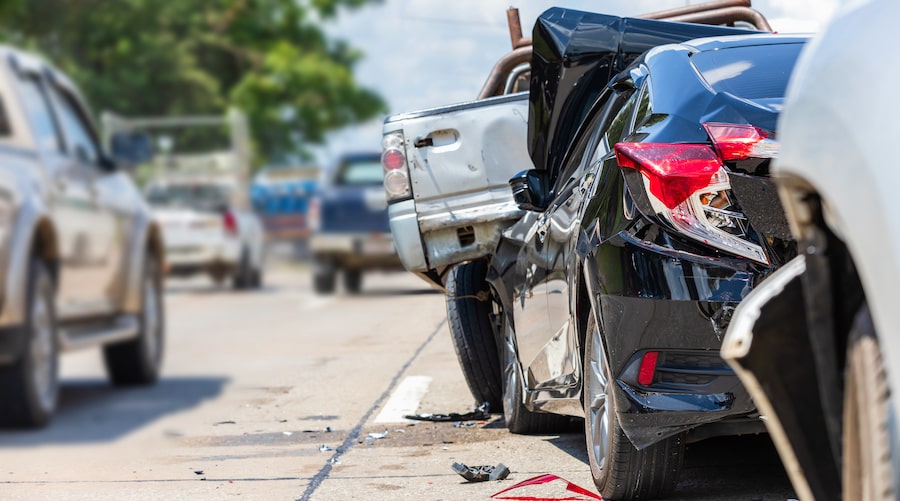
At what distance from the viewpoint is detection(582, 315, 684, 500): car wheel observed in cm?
489

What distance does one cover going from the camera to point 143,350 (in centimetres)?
1055

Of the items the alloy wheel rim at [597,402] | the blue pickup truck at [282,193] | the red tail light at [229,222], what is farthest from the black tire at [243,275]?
the blue pickup truck at [282,193]

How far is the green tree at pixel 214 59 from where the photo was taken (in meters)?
41.2

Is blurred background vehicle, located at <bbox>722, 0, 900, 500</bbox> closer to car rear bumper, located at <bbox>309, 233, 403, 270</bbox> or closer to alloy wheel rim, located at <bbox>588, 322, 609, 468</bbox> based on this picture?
alloy wheel rim, located at <bbox>588, 322, 609, 468</bbox>

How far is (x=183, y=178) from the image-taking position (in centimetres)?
2630

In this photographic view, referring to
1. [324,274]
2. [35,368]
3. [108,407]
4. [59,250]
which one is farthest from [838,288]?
[324,274]

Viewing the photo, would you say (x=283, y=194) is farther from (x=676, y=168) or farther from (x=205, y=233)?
(x=676, y=168)

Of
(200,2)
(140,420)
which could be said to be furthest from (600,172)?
(200,2)

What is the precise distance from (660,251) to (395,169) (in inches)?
137

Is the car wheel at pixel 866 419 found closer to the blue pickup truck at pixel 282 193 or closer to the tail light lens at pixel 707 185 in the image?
the tail light lens at pixel 707 185

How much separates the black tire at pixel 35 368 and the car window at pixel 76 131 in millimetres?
1220

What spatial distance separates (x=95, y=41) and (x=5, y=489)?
36523 millimetres

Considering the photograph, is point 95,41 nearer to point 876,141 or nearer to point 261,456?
point 261,456

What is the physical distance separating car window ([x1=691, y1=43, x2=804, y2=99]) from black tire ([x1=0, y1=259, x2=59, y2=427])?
398 cm
